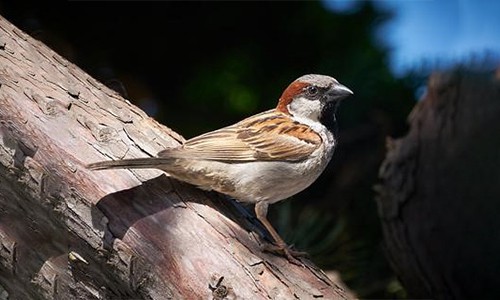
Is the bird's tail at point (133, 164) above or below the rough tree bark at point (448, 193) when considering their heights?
below

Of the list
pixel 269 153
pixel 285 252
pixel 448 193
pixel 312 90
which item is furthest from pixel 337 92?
pixel 448 193

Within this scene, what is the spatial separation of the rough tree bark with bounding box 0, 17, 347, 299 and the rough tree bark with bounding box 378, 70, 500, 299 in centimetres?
97

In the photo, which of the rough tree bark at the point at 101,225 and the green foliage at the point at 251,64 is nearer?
the rough tree bark at the point at 101,225

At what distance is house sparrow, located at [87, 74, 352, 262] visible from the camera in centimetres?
278

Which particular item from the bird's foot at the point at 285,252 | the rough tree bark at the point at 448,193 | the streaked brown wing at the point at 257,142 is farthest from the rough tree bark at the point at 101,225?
the rough tree bark at the point at 448,193

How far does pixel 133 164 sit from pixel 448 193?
153cm

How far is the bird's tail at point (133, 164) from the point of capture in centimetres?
258

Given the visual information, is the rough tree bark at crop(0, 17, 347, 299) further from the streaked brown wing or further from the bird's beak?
the bird's beak

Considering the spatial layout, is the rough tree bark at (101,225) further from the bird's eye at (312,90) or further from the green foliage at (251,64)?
the green foliage at (251,64)

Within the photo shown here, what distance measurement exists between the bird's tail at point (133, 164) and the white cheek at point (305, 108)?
63cm

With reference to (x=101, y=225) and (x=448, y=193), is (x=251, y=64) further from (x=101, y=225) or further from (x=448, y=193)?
(x=101, y=225)

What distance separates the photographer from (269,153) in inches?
115

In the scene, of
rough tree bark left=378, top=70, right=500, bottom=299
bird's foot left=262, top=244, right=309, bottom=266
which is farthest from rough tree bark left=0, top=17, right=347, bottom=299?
rough tree bark left=378, top=70, right=500, bottom=299

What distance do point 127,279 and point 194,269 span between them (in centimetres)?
19
